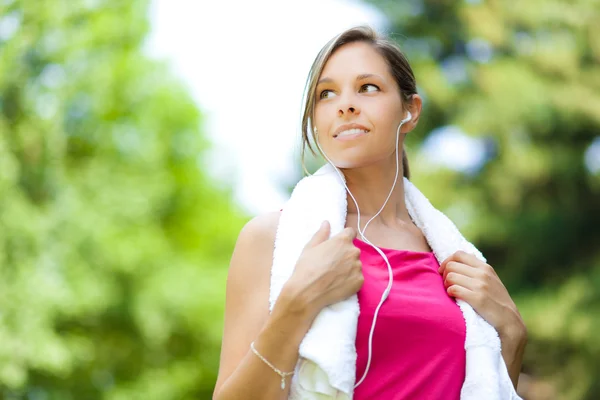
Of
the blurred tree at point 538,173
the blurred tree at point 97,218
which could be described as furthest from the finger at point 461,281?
the blurred tree at point 97,218

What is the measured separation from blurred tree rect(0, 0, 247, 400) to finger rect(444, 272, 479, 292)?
29.7 ft

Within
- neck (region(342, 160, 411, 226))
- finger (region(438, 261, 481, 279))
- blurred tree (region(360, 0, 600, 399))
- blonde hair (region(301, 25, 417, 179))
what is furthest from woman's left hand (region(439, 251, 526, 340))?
blurred tree (region(360, 0, 600, 399))

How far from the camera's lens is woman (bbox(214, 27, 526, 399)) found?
1.81 metres

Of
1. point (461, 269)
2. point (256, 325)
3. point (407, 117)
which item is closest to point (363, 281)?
point (256, 325)

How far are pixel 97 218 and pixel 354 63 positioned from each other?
1065 centimetres

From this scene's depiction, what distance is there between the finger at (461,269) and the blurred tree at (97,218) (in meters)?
9.03

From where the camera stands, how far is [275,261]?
6.44 feet

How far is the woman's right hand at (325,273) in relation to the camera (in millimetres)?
1820

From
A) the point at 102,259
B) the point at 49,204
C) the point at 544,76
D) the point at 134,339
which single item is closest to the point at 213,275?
the point at 134,339

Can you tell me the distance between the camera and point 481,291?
2158 millimetres

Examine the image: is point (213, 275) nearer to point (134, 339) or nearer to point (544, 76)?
point (134, 339)

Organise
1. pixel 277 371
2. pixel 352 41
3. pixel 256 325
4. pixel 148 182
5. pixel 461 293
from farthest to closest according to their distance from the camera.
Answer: pixel 148 182
pixel 352 41
pixel 461 293
pixel 256 325
pixel 277 371

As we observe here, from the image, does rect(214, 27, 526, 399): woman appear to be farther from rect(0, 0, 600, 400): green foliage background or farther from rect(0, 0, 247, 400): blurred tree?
rect(0, 0, 247, 400): blurred tree

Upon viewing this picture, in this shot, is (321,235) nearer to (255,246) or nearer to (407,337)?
(255,246)
